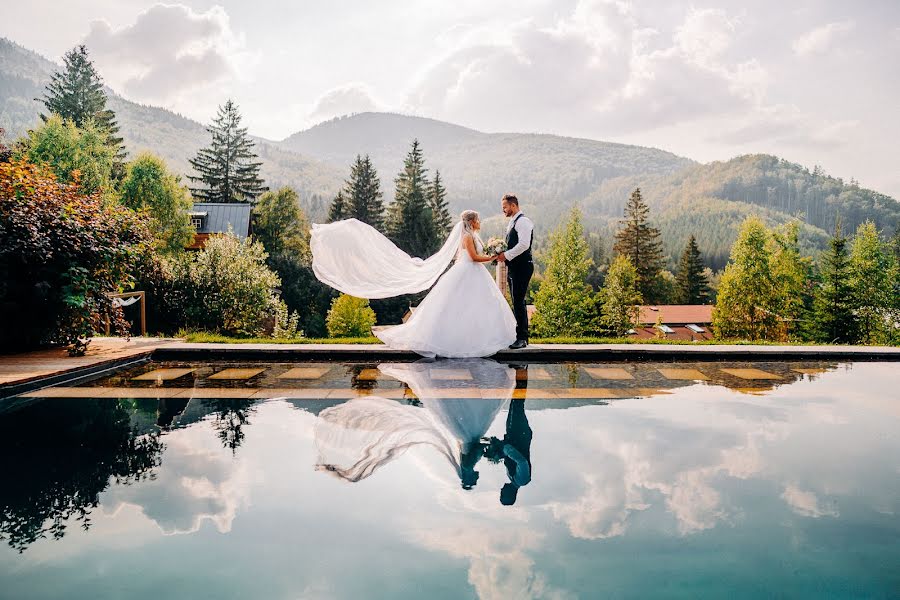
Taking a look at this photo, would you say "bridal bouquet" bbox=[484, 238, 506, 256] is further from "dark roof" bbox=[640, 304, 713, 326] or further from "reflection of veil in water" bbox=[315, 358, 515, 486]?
"dark roof" bbox=[640, 304, 713, 326]

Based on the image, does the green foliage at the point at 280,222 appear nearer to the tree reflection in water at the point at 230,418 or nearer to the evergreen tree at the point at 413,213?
the evergreen tree at the point at 413,213

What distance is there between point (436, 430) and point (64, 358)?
5.61 meters

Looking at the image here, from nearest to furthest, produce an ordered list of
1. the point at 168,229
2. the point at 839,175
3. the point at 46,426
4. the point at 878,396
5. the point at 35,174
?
the point at 46,426, the point at 878,396, the point at 35,174, the point at 168,229, the point at 839,175

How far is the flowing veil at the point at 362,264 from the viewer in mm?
9734

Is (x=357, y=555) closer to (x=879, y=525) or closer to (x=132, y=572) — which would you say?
(x=132, y=572)

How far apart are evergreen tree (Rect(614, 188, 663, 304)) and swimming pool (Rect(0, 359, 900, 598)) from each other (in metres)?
64.5

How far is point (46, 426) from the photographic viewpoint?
4918 mm

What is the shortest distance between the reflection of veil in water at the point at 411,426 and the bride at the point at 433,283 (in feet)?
5.01

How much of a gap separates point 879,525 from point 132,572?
348 cm

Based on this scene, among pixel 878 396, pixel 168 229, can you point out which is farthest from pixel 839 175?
pixel 878 396

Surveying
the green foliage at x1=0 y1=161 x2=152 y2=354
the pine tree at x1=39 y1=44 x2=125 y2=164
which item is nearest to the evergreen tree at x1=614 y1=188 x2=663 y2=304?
the pine tree at x1=39 y1=44 x2=125 y2=164

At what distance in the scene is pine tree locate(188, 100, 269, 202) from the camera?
213ft

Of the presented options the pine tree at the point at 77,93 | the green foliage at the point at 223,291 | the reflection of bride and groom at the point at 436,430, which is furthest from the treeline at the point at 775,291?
the reflection of bride and groom at the point at 436,430

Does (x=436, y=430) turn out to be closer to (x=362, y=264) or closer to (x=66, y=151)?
(x=362, y=264)
